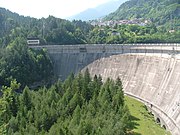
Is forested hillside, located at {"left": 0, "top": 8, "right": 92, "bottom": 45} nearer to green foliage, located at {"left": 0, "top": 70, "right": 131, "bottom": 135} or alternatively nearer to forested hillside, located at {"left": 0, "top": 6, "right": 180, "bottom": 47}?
forested hillside, located at {"left": 0, "top": 6, "right": 180, "bottom": 47}

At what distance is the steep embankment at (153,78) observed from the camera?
70.6 m

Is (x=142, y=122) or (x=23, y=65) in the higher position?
(x=23, y=65)

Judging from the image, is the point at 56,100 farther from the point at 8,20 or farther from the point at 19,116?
the point at 8,20

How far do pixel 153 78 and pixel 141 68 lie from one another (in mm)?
9269

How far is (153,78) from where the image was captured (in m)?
85.5

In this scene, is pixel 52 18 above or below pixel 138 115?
above

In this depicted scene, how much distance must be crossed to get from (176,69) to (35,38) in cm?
7646

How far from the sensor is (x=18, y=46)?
122 metres

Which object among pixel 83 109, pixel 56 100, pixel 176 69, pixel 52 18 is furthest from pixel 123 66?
pixel 52 18

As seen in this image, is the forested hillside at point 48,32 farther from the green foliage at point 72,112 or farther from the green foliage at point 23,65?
the green foliage at point 72,112

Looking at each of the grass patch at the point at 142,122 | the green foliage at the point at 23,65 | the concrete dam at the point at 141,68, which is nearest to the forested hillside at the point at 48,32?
the green foliage at the point at 23,65

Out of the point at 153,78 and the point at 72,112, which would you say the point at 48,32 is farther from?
the point at 72,112

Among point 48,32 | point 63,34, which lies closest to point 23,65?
point 48,32

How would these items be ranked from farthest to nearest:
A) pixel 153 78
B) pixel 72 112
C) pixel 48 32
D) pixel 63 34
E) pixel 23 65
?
pixel 48 32 < pixel 63 34 < pixel 23 65 < pixel 153 78 < pixel 72 112
